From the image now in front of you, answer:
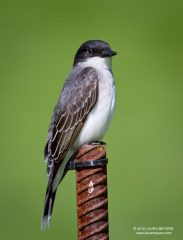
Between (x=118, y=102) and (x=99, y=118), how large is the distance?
315 cm

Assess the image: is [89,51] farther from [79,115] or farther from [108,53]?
[79,115]

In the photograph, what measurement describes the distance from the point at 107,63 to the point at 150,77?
3.56 metres

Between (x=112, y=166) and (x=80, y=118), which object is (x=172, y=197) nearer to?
(x=112, y=166)

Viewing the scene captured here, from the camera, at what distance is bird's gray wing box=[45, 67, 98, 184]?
5480 millimetres

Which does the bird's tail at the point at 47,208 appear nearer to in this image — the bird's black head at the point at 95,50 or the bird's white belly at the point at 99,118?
the bird's white belly at the point at 99,118

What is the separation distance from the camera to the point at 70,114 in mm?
5664

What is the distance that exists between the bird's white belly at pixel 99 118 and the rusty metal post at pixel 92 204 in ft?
3.97

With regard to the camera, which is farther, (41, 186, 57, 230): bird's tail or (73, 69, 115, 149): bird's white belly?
(73, 69, 115, 149): bird's white belly

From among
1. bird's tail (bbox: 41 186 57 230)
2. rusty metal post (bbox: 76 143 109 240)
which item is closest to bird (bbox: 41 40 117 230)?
bird's tail (bbox: 41 186 57 230)

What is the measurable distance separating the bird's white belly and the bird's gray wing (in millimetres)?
34

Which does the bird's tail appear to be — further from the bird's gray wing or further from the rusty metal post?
the rusty metal post

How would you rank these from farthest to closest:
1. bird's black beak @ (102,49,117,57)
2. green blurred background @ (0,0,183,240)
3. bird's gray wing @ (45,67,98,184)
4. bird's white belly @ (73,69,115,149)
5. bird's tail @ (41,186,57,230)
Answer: green blurred background @ (0,0,183,240)
bird's black beak @ (102,49,117,57)
bird's white belly @ (73,69,115,149)
bird's gray wing @ (45,67,98,184)
bird's tail @ (41,186,57,230)

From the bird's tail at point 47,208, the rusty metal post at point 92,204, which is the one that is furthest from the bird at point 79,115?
the rusty metal post at point 92,204

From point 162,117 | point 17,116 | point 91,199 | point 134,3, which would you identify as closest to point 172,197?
point 162,117
